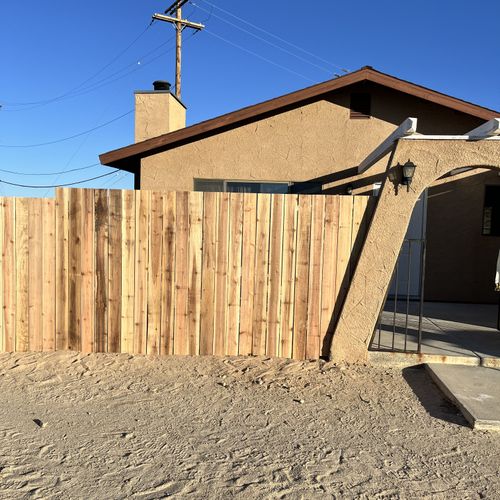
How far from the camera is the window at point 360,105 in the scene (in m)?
9.01

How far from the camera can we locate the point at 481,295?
30.2 feet

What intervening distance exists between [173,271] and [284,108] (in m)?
5.02

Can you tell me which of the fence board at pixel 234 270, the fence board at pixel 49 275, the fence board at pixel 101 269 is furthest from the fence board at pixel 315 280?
the fence board at pixel 49 275

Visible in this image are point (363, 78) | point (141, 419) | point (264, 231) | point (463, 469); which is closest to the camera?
point (463, 469)

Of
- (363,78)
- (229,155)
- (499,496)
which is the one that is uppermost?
(363,78)

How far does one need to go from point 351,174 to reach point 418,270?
243 centimetres

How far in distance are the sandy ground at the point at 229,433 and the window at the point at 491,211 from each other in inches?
213

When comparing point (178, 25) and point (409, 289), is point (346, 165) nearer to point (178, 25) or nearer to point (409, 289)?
point (409, 289)

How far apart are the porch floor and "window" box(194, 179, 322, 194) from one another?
2752mm

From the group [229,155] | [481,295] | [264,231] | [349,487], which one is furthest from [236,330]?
[481,295]

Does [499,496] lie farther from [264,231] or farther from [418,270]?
[418,270]

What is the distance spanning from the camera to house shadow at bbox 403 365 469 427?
13.0 ft

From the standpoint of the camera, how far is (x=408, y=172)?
194 inches

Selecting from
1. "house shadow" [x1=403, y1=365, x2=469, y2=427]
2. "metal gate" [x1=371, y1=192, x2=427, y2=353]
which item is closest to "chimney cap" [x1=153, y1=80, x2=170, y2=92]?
"metal gate" [x1=371, y1=192, x2=427, y2=353]
